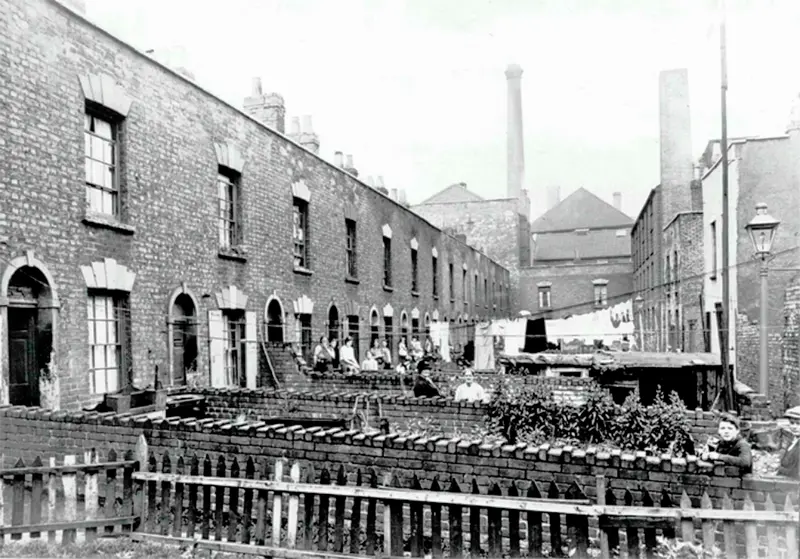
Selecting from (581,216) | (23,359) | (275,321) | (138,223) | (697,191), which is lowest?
(23,359)

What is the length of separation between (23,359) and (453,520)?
23.0 feet

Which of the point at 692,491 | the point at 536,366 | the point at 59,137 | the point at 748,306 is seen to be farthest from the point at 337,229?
the point at 692,491

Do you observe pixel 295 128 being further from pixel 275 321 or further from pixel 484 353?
pixel 484 353

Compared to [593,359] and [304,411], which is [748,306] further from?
[304,411]

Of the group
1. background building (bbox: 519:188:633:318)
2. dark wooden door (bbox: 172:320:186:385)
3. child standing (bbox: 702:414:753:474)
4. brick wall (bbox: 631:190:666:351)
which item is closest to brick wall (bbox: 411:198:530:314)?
background building (bbox: 519:188:633:318)

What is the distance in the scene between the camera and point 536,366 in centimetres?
1502

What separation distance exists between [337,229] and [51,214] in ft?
35.1

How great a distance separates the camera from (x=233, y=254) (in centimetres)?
1377

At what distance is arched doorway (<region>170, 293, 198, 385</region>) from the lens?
39.3 ft

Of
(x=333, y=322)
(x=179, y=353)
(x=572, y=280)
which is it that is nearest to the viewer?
(x=179, y=353)

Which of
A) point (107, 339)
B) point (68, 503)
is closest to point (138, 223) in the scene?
point (107, 339)

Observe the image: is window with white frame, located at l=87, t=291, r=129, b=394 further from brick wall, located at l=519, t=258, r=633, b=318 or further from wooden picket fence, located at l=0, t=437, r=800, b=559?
brick wall, located at l=519, t=258, r=633, b=318

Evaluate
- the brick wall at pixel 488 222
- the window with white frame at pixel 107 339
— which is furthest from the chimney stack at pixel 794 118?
the brick wall at pixel 488 222

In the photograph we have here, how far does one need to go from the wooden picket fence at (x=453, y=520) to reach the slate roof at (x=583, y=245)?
52254mm
